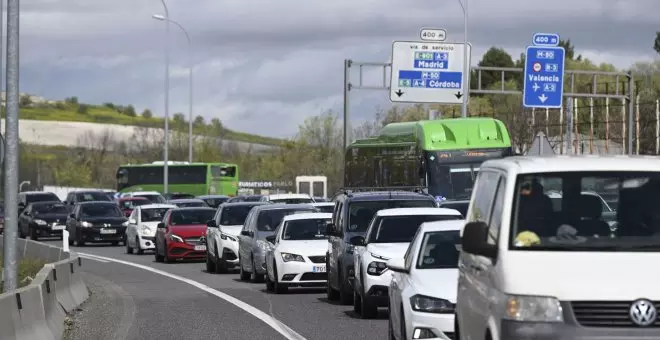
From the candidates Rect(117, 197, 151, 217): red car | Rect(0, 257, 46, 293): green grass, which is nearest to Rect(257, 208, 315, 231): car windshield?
Rect(0, 257, 46, 293): green grass

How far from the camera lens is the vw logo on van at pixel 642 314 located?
8812 mm

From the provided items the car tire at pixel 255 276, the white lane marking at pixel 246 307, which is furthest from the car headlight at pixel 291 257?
the car tire at pixel 255 276

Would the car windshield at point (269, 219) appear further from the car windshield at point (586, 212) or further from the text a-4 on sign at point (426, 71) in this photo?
the text a-4 on sign at point (426, 71)

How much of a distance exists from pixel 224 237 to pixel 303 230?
7.23m

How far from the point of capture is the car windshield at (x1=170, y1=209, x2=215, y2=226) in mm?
38844

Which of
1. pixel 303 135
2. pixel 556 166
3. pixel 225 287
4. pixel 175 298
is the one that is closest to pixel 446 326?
pixel 556 166

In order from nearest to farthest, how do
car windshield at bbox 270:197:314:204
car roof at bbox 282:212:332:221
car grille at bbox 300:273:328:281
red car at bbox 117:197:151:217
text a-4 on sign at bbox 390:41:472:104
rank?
1. car grille at bbox 300:273:328:281
2. car roof at bbox 282:212:332:221
3. car windshield at bbox 270:197:314:204
4. text a-4 on sign at bbox 390:41:472:104
5. red car at bbox 117:197:151:217

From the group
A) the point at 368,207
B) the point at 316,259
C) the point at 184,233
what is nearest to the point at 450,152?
the point at 184,233

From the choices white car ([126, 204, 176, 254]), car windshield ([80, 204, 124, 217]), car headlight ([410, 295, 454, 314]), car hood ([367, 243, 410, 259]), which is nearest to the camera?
car headlight ([410, 295, 454, 314])

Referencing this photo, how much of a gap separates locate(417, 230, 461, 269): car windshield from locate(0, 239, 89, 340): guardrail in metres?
4.16

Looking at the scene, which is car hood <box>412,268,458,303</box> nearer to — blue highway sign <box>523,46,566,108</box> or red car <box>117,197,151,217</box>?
blue highway sign <box>523,46,566,108</box>

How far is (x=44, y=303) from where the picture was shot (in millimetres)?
17203

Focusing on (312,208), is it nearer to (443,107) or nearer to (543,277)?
(543,277)

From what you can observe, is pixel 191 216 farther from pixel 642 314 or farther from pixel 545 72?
pixel 642 314
